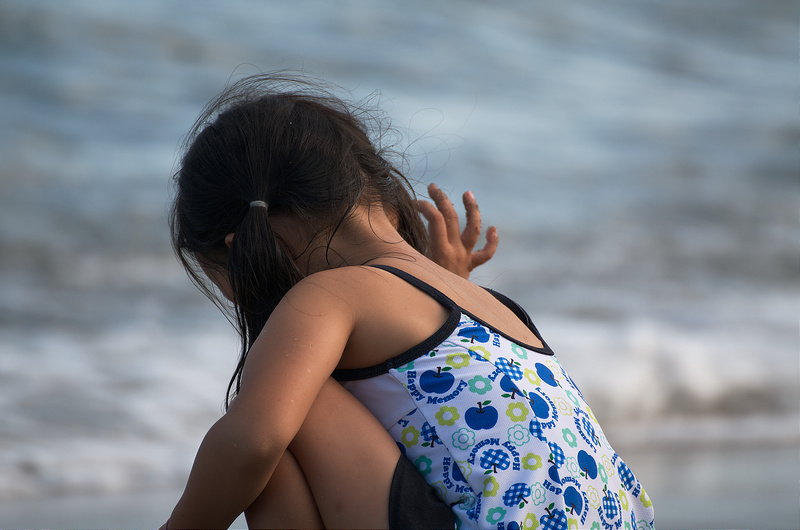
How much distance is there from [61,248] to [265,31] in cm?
256

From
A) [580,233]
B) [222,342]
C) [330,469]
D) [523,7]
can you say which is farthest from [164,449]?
[523,7]

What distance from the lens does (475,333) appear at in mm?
967

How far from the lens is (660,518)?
1765 millimetres

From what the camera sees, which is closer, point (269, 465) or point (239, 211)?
point (269, 465)

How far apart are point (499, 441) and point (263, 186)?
0.45 m

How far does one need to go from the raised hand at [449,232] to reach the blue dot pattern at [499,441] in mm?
471

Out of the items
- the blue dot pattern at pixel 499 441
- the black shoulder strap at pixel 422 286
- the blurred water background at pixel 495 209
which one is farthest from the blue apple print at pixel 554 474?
the blurred water background at pixel 495 209

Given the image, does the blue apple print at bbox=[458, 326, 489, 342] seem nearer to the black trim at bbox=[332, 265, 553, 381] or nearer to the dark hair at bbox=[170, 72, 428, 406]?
the black trim at bbox=[332, 265, 553, 381]

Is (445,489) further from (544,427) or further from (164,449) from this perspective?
(164,449)

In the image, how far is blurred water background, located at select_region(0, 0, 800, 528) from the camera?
7.74 feet

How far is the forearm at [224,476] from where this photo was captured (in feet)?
2.71

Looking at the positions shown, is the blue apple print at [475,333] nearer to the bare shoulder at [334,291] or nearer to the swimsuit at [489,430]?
the swimsuit at [489,430]

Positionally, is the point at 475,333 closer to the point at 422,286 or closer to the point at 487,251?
the point at 422,286

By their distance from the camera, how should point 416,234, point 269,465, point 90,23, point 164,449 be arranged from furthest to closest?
point 90,23 < point 164,449 < point 416,234 < point 269,465
